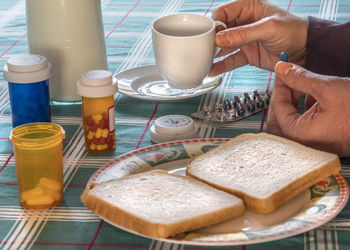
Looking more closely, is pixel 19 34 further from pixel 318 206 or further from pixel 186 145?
pixel 318 206

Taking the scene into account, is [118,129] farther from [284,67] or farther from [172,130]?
[284,67]

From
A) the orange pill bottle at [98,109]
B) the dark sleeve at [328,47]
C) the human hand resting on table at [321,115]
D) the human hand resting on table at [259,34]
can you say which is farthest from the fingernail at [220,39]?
the dark sleeve at [328,47]

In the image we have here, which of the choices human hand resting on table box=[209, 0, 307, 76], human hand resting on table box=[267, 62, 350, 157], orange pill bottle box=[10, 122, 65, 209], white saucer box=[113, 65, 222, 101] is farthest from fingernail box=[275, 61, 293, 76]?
orange pill bottle box=[10, 122, 65, 209]

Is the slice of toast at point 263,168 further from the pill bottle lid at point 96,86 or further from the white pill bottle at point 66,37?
the white pill bottle at point 66,37

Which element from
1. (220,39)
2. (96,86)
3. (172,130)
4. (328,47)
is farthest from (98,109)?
(328,47)

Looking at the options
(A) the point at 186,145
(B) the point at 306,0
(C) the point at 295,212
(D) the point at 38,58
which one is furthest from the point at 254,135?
(B) the point at 306,0

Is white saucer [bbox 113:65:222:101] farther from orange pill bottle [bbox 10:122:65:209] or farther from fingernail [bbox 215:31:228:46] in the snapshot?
orange pill bottle [bbox 10:122:65:209]
